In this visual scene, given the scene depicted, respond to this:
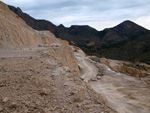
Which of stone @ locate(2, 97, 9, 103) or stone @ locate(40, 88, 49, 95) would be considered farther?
stone @ locate(40, 88, 49, 95)

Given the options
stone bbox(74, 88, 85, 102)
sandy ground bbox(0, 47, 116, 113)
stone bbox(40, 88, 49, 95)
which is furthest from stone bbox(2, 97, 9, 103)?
stone bbox(74, 88, 85, 102)

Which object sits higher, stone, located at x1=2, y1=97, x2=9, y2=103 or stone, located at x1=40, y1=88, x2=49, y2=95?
stone, located at x1=40, y1=88, x2=49, y2=95

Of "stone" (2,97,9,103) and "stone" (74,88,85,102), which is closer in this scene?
"stone" (2,97,9,103)

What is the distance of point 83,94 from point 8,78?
9.01 feet

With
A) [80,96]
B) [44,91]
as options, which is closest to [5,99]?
[44,91]

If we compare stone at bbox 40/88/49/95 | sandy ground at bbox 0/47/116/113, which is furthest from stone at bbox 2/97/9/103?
stone at bbox 40/88/49/95

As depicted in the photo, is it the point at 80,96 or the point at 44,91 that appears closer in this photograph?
the point at 44,91

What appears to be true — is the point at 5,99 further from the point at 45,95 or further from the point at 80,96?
the point at 80,96

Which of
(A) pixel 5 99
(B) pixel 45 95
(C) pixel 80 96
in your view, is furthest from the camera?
(C) pixel 80 96

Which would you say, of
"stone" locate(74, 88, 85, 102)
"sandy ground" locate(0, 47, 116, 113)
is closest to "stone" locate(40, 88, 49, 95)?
"sandy ground" locate(0, 47, 116, 113)

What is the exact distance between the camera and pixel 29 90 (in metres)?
4.53

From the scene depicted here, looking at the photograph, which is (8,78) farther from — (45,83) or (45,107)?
(45,107)

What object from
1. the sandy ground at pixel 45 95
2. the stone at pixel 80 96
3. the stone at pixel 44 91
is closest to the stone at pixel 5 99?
the sandy ground at pixel 45 95

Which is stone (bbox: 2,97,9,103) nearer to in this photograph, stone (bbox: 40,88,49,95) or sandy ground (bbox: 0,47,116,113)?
sandy ground (bbox: 0,47,116,113)
